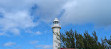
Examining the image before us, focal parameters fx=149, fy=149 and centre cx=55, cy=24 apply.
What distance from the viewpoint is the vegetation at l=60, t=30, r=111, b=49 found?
56.8ft

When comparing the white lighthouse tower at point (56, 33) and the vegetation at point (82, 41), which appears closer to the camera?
the vegetation at point (82, 41)

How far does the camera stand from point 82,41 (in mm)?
17344

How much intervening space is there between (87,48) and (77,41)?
145 cm

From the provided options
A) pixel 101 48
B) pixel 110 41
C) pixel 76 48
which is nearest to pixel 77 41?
pixel 76 48

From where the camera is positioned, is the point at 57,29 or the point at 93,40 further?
the point at 57,29

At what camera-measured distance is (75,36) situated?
19.1 meters

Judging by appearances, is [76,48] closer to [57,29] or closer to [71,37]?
[71,37]

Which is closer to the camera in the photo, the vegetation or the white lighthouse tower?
the vegetation

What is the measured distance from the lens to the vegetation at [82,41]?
17.3m

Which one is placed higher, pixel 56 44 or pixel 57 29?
pixel 57 29

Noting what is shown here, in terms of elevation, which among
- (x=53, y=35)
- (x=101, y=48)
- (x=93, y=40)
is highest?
(x=53, y=35)

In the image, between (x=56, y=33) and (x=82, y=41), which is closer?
(x=82, y=41)

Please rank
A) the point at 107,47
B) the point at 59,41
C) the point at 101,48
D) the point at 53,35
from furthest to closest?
1. the point at 53,35
2. the point at 59,41
3. the point at 107,47
4. the point at 101,48

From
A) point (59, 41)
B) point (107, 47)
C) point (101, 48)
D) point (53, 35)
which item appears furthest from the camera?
point (53, 35)
